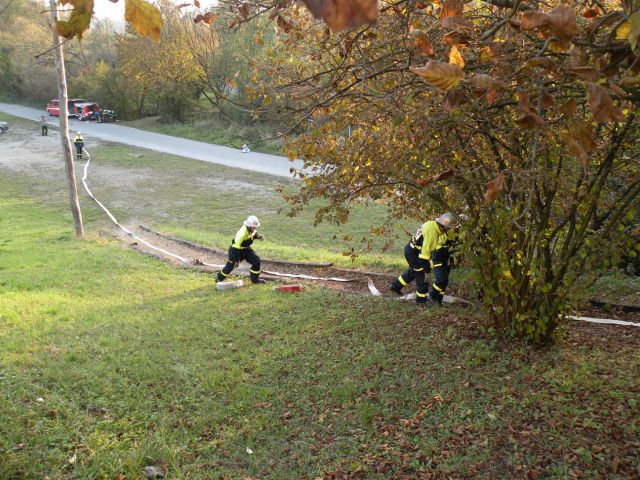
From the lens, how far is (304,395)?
5.86 metres

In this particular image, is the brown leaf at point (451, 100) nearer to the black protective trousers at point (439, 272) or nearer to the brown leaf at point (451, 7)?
the brown leaf at point (451, 7)

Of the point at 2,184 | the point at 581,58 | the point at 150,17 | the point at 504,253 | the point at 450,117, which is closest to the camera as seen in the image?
the point at 150,17

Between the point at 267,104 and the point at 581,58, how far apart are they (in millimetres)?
3431

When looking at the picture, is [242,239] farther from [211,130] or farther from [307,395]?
[211,130]

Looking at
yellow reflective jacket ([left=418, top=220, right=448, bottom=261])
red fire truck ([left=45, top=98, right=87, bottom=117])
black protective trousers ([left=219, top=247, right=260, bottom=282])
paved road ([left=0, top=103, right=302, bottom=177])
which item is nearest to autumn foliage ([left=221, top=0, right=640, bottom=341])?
yellow reflective jacket ([left=418, top=220, right=448, bottom=261])

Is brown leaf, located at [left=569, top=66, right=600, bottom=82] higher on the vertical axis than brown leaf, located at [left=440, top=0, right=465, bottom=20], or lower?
lower

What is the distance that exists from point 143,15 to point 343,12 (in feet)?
3.14

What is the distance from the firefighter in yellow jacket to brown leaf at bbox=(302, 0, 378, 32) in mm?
7239

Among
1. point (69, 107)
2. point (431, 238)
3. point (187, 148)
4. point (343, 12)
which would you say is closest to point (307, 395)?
point (431, 238)

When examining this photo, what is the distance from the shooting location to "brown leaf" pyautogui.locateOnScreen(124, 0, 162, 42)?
5.88 feet

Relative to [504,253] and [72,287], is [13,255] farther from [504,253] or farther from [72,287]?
[504,253]

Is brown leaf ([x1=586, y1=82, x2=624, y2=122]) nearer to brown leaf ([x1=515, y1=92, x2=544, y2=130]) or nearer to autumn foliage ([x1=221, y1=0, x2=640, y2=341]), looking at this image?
brown leaf ([x1=515, y1=92, x2=544, y2=130])

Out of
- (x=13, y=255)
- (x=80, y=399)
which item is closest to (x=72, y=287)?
(x=13, y=255)

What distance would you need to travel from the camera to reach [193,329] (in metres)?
8.17
